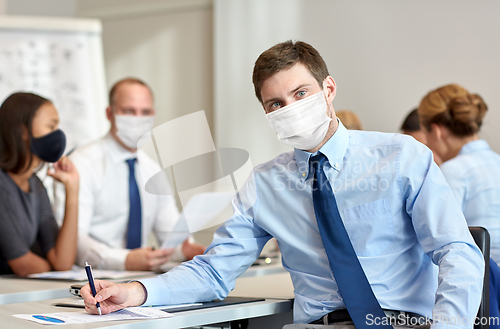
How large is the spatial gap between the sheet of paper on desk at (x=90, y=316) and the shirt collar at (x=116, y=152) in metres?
1.55

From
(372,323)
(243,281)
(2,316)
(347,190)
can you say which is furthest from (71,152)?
(372,323)

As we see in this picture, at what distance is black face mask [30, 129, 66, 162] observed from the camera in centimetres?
232

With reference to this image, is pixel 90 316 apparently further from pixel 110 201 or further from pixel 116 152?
pixel 116 152

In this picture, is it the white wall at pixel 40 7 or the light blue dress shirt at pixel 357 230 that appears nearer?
the light blue dress shirt at pixel 357 230

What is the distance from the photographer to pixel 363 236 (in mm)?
1414

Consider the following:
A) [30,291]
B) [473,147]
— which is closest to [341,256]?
[30,291]

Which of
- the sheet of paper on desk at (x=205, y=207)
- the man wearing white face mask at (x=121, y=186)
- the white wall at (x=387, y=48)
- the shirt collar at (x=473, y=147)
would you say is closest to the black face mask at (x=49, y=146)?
the man wearing white face mask at (x=121, y=186)

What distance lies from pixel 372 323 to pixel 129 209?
1715mm

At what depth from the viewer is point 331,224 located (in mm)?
1411

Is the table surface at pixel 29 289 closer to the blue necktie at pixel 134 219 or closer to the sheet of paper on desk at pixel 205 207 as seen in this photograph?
the sheet of paper on desk at pixel 205 207

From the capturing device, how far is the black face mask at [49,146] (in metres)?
2.32

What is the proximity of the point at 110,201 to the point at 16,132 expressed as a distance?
0.65 metres

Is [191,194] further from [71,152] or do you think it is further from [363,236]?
[71,152]

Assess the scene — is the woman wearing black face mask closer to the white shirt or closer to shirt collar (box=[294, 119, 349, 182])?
the white shirt
